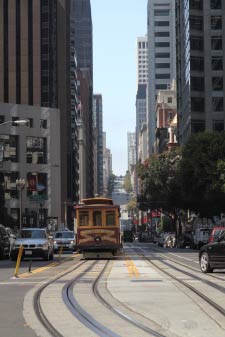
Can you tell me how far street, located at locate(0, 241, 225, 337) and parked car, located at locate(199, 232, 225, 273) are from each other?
1.47 meters

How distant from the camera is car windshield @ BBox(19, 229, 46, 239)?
33.3 meters

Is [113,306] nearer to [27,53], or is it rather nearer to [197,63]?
Answer: [197,63]

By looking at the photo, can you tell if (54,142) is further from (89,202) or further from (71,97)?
(89,202)

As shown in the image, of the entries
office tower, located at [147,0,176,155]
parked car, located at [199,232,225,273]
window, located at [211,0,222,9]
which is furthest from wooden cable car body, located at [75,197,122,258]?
office tower, located at [147,0,176,155]

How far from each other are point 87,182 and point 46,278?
17494cm

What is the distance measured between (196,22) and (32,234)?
72.1 metres

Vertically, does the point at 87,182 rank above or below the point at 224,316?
above

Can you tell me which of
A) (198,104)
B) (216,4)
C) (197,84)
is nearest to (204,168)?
(198,104)

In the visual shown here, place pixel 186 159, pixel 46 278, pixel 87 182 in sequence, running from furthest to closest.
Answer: pixel 87 182, pixel 186 159, pixel 46 278

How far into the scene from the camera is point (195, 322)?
35.9 feet

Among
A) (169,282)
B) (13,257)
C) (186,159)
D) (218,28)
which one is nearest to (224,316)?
(169,282)

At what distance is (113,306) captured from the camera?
42.4 feet

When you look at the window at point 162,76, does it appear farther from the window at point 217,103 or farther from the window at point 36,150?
the window at point 36,150

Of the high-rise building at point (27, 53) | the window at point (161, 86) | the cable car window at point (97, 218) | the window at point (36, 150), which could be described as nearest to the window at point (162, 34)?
the window at point (161, 86)
